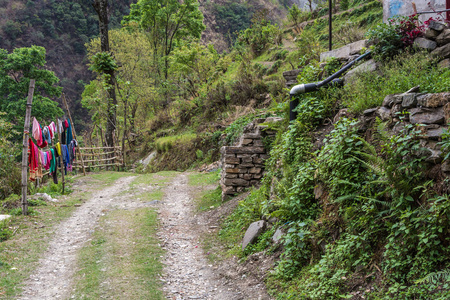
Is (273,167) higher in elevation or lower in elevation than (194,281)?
higher

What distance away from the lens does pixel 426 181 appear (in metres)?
3.40

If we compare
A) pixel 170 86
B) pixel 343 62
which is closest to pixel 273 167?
pixel 343 62

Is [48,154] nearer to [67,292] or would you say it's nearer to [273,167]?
[67,292]

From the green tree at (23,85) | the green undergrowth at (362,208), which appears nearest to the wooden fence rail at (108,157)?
the green tree at (23,85)

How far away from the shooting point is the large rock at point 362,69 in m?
5.71

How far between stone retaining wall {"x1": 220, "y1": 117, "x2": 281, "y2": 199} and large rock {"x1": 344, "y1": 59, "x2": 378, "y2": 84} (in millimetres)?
2953

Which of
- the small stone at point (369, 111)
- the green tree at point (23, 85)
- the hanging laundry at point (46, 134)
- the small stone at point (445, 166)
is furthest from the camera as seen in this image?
the green tree at point (23, 85)

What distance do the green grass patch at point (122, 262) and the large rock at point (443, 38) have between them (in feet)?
18.1

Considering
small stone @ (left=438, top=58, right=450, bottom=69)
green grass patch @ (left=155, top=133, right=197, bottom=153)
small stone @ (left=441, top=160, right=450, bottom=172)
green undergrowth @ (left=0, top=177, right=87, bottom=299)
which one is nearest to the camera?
small stone @ (left=441, top=160, right=450, bottom=172)

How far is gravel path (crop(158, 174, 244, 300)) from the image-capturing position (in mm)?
4902

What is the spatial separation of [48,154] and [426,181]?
10063 millimetres

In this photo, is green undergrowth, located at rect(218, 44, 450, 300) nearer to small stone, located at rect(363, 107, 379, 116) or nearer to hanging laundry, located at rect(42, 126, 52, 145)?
small stone, located at rect(363, 107, 379, 116)

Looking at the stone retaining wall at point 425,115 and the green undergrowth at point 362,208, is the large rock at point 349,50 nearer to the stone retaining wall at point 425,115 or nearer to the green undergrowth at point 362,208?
the green undergrowth at point 362,208

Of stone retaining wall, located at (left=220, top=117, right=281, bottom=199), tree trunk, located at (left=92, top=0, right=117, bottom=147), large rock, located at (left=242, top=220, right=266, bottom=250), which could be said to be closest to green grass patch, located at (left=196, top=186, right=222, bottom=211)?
stone retaining wall, located at (left=220, top=117, right=281, bottom=199)
